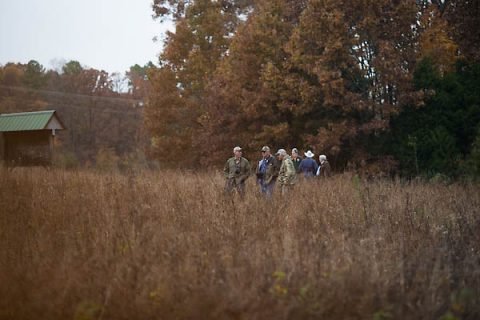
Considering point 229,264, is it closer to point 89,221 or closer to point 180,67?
point 89,221

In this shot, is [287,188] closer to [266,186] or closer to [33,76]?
[266,186]

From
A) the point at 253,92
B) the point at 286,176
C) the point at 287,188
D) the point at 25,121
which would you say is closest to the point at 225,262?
the point at 287,188

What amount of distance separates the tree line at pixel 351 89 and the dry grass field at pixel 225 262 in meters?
11.4

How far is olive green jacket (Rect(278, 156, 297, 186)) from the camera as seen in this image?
13.2 metres

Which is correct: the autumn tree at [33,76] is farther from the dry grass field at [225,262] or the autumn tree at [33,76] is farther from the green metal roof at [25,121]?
the dry grass field at [225,262]

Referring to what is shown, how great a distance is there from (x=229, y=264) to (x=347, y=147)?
1845 cm

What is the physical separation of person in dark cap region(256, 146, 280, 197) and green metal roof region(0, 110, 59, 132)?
15454 mm

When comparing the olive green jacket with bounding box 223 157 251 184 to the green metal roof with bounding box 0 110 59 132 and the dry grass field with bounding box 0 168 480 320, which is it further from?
the green metal roof with bounding box 0 110 59 132

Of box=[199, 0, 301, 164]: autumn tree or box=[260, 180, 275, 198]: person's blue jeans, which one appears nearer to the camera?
box=[260, 180, 275, 198]: person's blue jeans

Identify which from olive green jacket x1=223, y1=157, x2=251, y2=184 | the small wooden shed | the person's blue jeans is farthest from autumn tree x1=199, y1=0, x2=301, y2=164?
olive green jacket x1=223, y1=157, x2=251, y2=184

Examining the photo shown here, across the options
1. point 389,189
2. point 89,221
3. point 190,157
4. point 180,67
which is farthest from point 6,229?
point 180,67

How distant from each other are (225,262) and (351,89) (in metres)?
18.5

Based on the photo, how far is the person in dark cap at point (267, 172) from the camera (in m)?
13.5

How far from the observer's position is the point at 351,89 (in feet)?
76.6
